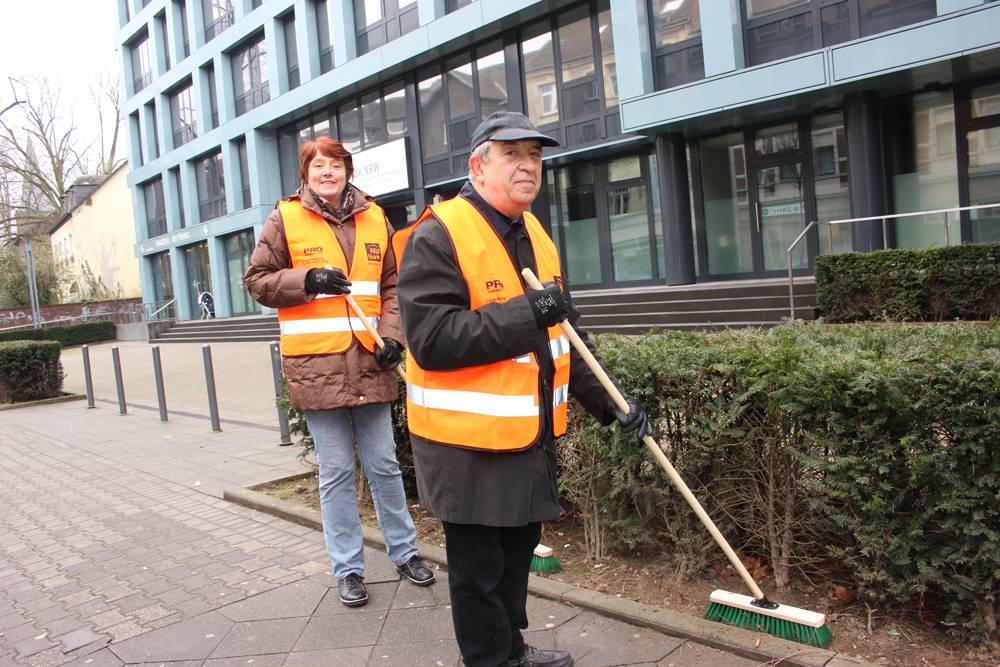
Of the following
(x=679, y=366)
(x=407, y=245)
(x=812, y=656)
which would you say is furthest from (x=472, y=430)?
(x=812, y=656)

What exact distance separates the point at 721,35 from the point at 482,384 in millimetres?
14156

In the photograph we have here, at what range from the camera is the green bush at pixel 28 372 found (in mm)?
13820

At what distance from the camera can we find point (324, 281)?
11.9ft

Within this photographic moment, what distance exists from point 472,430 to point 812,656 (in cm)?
149

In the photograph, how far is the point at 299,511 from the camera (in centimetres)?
519

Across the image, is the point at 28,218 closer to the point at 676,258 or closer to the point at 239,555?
the point at 676,258

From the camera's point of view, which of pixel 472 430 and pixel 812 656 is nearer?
pixel 472 430

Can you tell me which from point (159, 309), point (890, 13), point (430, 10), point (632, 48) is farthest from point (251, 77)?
point (890, 13)

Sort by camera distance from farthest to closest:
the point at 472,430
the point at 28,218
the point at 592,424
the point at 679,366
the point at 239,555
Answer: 1. the point at 28,218
2. the point at 239,555
3. the point at 592,424
4. the point at 679,366
5. the point at 472,430

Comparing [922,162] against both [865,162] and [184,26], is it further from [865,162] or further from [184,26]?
[184,26]

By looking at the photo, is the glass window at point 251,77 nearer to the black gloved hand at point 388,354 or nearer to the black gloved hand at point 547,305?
the black gloved hand at point 388,354

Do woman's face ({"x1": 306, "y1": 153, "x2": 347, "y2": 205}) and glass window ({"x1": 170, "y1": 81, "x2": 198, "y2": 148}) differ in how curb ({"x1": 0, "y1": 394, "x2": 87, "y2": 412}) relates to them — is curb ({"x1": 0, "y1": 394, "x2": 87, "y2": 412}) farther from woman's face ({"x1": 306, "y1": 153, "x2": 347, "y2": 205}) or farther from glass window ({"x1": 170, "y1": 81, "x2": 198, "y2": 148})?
glass window ({"x1": 170, "y1": 81, "x2": 198, "y2": 148})

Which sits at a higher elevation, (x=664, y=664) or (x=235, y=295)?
(x=235, y=295)

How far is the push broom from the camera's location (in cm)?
276
